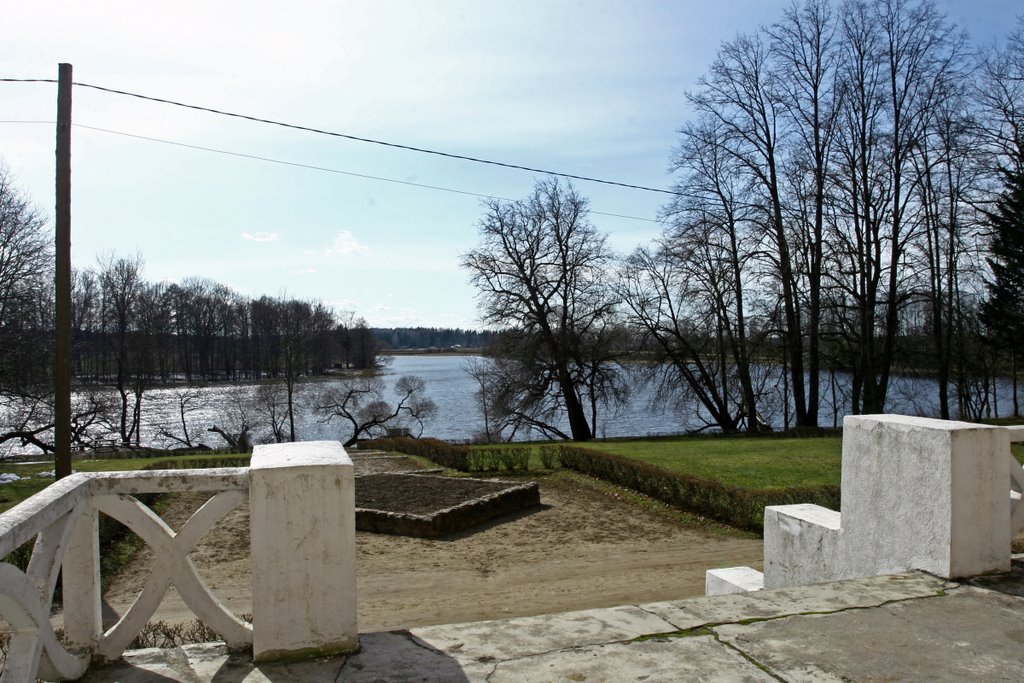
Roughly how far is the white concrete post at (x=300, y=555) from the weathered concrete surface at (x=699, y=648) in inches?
4.7

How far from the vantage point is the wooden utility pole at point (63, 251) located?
9.38m

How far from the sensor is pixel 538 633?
332 cm

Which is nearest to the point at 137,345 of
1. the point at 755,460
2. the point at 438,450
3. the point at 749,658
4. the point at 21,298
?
the point at 21,298

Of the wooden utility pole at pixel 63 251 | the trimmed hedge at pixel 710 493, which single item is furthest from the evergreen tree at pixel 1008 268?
the wooden utility pole at pixel 63 251

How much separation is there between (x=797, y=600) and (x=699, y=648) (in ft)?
3.31

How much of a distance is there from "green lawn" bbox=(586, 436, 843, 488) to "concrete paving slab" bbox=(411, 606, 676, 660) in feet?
32.2

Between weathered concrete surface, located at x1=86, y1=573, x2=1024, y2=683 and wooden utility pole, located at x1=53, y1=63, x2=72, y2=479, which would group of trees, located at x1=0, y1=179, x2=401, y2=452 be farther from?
weathered concrete surface, located at x1=86, y1=573, x2=1024, y2=683

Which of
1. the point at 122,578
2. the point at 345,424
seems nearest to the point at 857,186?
the point at 122,578

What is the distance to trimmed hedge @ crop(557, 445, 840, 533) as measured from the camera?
11.1 metres

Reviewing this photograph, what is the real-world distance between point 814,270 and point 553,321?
1053cm

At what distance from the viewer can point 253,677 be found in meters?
2.83

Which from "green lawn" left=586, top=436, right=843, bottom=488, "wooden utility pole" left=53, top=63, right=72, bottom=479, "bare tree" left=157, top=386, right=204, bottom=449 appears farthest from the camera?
"bare tree" left=157, top=386, right=204, bottom=449

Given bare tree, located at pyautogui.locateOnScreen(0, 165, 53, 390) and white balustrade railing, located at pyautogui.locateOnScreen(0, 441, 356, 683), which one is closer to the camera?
white balustrade railing, located at pyautogui.locateOnScreen(0, 441, 356, 683)

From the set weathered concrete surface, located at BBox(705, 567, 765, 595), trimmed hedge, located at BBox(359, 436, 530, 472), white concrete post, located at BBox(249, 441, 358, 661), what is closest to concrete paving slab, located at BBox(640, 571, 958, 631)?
white concrete post, located at BBox(249, 441, 358, 661)
